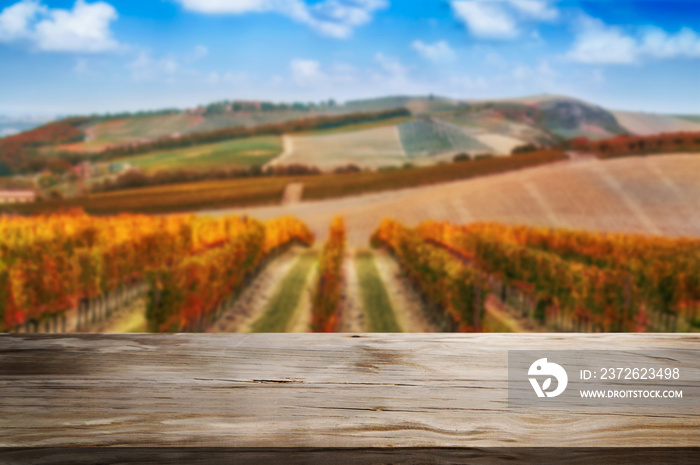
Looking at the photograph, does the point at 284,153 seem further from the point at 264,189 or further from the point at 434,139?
the point at 434,139

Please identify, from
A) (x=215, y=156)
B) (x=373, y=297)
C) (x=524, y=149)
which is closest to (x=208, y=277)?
(x=215, y=156)

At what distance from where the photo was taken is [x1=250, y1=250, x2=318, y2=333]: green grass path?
6.91 metres

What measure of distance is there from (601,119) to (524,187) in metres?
1.36

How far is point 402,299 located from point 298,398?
748cm

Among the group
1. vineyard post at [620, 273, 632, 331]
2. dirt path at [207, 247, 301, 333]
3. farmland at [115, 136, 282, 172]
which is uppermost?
farmland at [115, 136, 282, 172]

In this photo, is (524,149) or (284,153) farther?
(524,149)

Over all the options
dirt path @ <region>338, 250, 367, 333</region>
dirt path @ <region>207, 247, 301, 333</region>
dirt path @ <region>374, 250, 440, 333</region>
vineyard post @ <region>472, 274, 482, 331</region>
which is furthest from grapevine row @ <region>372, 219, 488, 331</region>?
dirt path @ <region>207, 247, 301, 333</region>

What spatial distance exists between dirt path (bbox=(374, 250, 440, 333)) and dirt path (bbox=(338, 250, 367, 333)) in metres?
0.50

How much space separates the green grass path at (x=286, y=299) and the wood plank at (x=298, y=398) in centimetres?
449

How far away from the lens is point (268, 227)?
9.16 meters

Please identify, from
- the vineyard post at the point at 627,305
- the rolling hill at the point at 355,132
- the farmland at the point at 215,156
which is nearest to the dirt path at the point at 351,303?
the rolling hill at the point at 355,132

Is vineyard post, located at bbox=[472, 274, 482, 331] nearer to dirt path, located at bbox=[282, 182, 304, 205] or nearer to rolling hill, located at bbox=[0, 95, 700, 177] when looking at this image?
rolling hill, located at bbox=[0, 95, 700, 177]

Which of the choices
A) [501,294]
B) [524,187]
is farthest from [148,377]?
[501,294]

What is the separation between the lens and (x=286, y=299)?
8.48 meters
